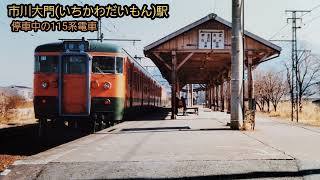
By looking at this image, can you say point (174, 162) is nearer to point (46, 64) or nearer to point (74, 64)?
point (74, 64)

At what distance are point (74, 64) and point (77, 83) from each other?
66 centimetres

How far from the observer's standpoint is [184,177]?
671 cm

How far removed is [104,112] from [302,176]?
9.41m

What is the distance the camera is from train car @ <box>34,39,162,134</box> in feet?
49.7

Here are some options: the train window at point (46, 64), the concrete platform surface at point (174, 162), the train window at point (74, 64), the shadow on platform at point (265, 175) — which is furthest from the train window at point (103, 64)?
the shadow on platform at point (265, 175)

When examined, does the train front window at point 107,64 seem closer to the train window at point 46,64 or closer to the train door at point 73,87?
the train door at point 73,87

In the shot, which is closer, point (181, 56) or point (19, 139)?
point (19, 139)

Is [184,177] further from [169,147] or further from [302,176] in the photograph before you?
[169,147]

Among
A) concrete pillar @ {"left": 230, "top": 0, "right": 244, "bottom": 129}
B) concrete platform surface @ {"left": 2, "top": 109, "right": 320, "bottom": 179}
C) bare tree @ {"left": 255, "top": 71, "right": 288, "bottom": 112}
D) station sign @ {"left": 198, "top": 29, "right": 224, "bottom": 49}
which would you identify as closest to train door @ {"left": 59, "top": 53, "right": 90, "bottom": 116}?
concrete pillar @ {"left": 230, "top": 0, "right": 244, "bottom": 129}

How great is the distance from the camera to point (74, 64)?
15.3 metres

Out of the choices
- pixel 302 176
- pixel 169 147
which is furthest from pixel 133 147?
pixel 302 176

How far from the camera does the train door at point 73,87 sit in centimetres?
1513

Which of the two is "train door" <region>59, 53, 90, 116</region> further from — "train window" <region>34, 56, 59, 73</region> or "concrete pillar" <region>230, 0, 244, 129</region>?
"concrete pillar" <region>230, 0, 244, 129</region>

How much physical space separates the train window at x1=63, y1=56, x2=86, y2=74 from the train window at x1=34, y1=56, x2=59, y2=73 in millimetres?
333
